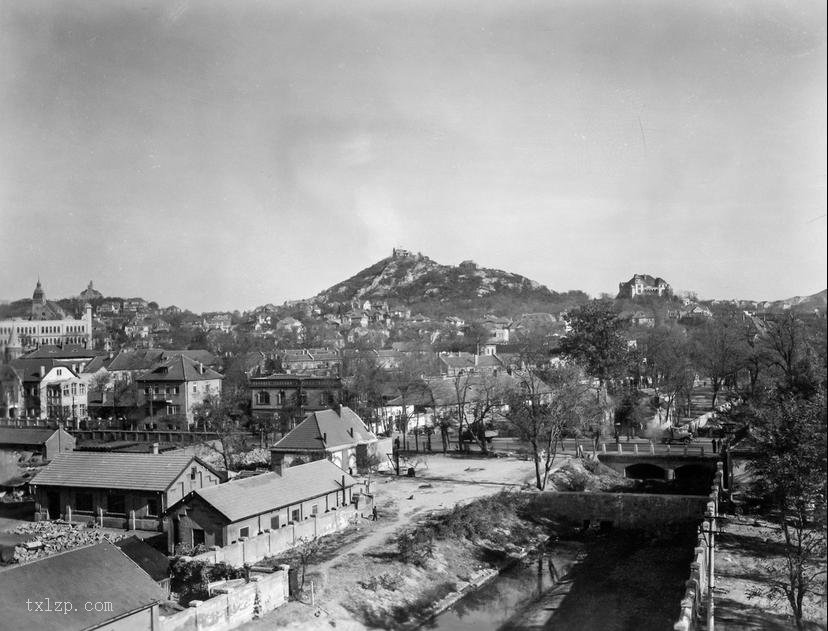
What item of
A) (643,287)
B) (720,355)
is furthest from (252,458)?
(643,287)

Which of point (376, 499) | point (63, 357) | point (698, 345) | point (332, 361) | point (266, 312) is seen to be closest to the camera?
point (63, 357)

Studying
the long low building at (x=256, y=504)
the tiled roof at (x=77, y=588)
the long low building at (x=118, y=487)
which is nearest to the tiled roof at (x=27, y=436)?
the long low building at (x=118, y=487)

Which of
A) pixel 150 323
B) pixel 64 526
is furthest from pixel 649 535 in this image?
pixel 150 323

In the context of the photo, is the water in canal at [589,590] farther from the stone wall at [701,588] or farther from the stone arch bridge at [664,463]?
the stone arch bridge at [664,463]

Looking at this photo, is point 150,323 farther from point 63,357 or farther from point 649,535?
point 649,535

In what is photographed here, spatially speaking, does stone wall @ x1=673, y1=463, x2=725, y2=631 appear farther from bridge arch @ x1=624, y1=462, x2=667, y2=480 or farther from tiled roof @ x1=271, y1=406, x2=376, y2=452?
tiled roof @ x1=271, y1=406, x2=376, y2=452

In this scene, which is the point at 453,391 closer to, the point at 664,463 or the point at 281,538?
the point at 664,463

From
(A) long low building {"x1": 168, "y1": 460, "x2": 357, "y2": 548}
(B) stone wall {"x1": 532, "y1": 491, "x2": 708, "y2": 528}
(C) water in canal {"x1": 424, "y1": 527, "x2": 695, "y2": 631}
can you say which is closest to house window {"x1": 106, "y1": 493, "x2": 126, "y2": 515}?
(A) long low building {"x1": 168, "y1": 460, "x2": 357, "y2": 548}
